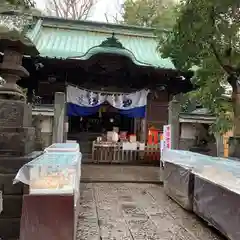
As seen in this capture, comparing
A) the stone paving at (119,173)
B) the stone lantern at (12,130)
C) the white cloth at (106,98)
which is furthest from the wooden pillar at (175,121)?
the stone lantern at (12,130)

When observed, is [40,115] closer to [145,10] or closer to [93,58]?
[93,58]

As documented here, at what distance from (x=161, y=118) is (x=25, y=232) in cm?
1153

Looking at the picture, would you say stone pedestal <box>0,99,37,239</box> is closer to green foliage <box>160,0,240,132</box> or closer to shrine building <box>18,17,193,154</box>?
green foliage <box>160,0,240,132</box>

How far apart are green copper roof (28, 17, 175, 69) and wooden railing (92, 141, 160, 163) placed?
3845 mm

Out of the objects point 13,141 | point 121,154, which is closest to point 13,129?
point 13,141

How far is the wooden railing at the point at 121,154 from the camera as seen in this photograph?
14.6 meters

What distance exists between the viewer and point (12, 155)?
19.6 ft

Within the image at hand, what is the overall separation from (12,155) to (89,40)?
39.0 feet

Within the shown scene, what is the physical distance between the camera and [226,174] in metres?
5.36

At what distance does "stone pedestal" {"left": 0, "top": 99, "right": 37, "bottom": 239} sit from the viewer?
550 centimetres

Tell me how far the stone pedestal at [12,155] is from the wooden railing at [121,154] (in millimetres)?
8050

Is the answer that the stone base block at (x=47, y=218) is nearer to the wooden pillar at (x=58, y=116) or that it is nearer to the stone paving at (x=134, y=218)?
the stone paving at (x=134, y=218)

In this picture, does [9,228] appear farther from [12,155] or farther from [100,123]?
[100,123]

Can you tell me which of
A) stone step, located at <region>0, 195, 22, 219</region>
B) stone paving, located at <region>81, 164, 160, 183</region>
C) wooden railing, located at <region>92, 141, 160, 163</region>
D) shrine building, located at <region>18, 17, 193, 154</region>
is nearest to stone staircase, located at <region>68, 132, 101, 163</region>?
shrine building, located at <region>18, 17, 193, 154</region>
